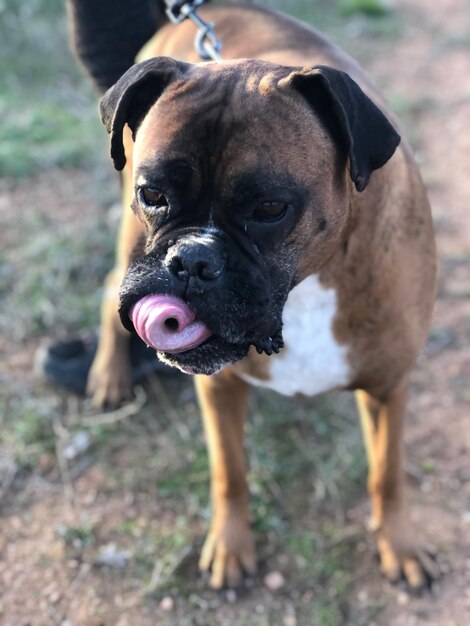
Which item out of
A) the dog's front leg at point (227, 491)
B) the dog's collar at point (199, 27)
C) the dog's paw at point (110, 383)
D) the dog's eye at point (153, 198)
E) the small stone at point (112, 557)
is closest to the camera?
the dog's eye at point (153, 198)

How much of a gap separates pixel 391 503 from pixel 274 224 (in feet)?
4.47

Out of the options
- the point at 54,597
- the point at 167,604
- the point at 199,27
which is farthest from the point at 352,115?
the point at 54,597

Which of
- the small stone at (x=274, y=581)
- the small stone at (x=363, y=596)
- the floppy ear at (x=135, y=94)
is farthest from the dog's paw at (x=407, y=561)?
the floppy ear at (x=135, y=94)

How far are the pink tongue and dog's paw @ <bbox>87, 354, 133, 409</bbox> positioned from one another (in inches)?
66.5

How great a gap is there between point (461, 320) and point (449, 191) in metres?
1.21

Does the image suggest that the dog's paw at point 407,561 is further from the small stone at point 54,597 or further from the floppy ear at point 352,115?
the floppy ear at point 352,115

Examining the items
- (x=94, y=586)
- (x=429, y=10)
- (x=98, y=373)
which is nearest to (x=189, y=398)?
(x=98, y=373)

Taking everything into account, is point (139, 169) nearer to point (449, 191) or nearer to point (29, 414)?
point (29, 414)

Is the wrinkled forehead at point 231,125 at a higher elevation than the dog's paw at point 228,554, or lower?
higher

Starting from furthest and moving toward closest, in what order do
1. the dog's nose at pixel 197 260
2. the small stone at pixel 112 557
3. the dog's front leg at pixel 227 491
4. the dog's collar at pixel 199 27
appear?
the small stone at pixel 112 557 → the dog's front leg at pixel 227 491 → the dog's collar at pixel 199 27 → the dog's nose at pixel 197 260

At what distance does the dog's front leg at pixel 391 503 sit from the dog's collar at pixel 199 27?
124 centimetres

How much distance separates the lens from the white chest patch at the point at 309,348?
7.18ft

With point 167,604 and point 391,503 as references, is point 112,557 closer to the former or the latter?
point 167,604

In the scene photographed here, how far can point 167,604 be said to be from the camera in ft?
8.70
